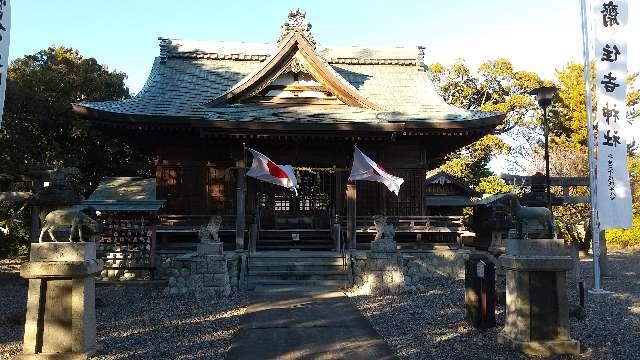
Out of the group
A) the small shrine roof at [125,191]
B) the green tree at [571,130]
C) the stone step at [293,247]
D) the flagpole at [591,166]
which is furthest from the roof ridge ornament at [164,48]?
the green tree at [571,130]

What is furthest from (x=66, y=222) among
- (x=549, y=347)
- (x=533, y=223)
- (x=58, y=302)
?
(x=549, y=347)

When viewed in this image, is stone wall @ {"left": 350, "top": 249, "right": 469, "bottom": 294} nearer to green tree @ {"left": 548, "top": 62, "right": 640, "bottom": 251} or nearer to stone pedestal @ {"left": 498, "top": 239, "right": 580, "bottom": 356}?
stone pedestal @ {"left": 498, "top": 239, "right": 580, "bottom": 356}

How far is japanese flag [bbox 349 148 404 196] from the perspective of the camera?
14266 millimetres

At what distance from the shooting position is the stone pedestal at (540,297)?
656 centimetres

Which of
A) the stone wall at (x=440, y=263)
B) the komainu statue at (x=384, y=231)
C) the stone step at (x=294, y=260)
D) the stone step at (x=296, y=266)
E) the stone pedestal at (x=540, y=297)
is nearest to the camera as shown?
the stone pedestal at (x=540, y=297)

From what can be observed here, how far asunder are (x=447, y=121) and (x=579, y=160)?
2263 cm

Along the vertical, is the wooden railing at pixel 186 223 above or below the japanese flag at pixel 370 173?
below

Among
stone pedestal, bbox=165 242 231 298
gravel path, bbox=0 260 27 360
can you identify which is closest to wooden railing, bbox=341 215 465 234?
stone pedestal, bbox=165 242 231 298

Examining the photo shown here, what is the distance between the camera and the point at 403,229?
1579 cm

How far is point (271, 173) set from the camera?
46.9 ft

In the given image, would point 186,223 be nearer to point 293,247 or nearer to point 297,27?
point 293,247

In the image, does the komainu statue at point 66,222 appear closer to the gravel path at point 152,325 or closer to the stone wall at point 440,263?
the gravel path at point 152,325

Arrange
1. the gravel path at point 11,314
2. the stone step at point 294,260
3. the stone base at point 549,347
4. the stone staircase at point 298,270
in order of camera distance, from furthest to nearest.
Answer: the stone step at point 294,260, the stone staircase at point 298,270, the gravel path at point 11,314, the stone base at point 549,347

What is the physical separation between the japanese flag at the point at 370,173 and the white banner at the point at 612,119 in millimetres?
5110
